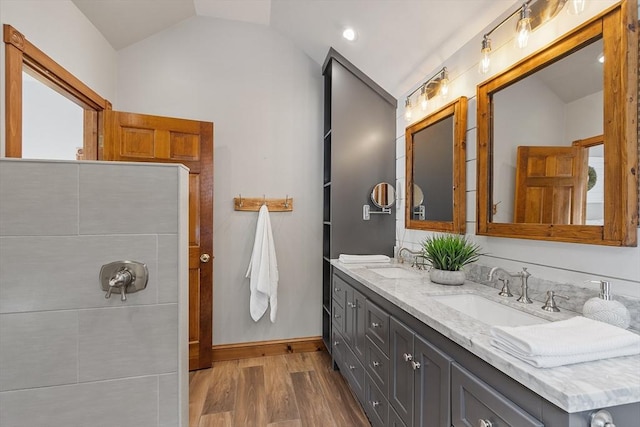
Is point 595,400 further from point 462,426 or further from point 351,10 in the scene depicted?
point 351,10

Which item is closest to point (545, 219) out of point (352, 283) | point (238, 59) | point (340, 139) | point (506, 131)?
point (506, 131)

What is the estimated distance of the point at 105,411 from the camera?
3.64 feet

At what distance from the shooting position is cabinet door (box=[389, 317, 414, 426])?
51.3 inches

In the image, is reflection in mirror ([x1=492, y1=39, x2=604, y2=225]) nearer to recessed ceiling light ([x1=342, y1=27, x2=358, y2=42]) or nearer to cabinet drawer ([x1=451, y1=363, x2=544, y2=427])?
cabinet drawer ([x1=451, y1=363, x2=544, y2=427])

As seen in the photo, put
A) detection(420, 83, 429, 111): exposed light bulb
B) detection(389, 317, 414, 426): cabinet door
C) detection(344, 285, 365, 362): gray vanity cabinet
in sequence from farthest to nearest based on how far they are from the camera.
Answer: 1. detection(420, 83, 429, 111): exposed light bulb
2. detection(344, 285, 365, 362): gray vanity cabinet
3. detection(389, 317, 414, 426): cabinet door

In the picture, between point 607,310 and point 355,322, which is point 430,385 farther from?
point 355,322

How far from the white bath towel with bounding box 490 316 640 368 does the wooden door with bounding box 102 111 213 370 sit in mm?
2282

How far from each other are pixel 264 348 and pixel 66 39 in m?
2.73

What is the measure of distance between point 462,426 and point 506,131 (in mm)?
1327

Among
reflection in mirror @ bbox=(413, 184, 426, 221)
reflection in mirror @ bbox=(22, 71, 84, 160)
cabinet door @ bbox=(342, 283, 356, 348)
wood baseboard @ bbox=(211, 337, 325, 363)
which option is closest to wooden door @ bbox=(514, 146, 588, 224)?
reflection in mirror @ bbox=(413, 184, 426, 221)

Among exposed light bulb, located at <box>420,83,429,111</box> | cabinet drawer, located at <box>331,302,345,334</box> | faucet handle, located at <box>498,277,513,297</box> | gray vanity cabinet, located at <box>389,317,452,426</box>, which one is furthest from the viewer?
cabinet drawer, located at <box>331,302,345,334</box>

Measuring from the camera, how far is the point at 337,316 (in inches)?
96.3

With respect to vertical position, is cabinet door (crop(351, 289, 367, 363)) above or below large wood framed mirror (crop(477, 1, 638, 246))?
below

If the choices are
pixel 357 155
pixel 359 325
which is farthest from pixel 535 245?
pixel 357 155
